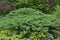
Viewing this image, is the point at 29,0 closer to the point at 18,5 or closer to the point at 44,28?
the point at 18,5

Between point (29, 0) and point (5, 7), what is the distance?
981mm

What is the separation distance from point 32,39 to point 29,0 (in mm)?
2696

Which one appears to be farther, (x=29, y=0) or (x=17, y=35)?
(x=29, y=0)

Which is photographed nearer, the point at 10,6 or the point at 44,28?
the point at 44,28

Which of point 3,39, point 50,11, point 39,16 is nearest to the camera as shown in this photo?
point 3,39

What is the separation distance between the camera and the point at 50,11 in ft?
30.5

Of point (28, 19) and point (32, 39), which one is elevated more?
point (28, 19)

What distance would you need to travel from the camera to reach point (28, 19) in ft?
24.3

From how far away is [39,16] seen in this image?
25.1 ft

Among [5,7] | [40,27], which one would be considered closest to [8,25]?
[40,27]

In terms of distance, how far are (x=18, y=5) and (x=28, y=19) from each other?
7.61 ft

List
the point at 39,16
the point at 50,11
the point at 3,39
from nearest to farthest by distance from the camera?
the point at 3,39 < the point at 39,16 < the point at 50,11

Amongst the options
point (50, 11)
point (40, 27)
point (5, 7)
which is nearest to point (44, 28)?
point (40, 27)

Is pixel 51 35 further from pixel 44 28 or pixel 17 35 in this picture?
pixel 17 35
